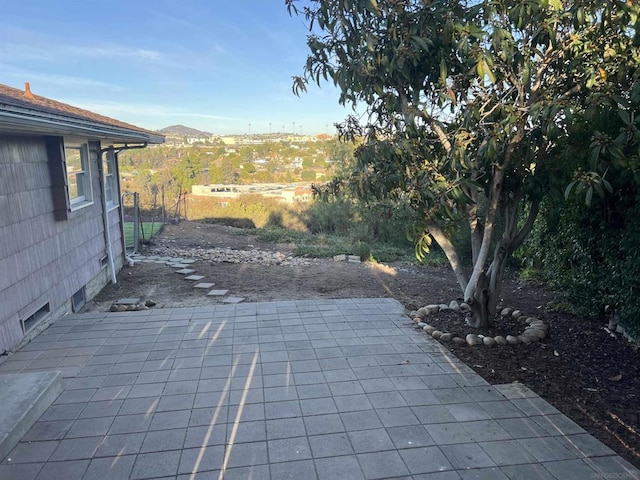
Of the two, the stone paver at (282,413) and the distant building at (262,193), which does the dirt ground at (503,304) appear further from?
the distant building at (262,193)

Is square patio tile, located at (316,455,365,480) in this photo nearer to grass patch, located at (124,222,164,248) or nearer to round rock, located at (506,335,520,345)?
round rock, located at (506,335,520,345)

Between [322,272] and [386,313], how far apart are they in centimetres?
307

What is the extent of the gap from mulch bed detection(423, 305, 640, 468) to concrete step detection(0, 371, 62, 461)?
357 centimetres

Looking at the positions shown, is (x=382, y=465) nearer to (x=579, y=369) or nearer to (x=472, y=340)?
(x=472, y=340)

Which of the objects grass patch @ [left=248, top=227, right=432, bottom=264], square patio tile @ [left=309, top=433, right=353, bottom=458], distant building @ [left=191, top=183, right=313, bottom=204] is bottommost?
grass patch @ [left=248, top=227, right=432, bottom=264]

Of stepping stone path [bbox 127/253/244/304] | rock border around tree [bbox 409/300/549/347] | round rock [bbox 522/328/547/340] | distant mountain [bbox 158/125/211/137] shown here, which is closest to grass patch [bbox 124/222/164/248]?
stepping stone path [bbox 127/253/244/304]

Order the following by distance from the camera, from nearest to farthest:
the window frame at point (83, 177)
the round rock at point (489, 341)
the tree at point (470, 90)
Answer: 1. the tree at point (470, 90)
2. the round rock at point (489, 341)
3. the window frame at point (83, 177)

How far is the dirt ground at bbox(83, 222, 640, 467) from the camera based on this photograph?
3137 millimetres

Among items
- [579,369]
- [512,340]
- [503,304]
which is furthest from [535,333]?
[503,304]

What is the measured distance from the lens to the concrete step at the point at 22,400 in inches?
102

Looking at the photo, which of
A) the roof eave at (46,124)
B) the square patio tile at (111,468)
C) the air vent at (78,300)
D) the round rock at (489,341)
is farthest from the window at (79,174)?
the round rock at (489,341)

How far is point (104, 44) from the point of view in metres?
17.9

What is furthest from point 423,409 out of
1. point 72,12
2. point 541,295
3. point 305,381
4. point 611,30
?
point 72,12

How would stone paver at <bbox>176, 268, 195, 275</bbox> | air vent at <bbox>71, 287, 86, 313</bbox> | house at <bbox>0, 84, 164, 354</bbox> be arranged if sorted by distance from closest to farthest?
house at <bbox>0, 84, 164, 354</bbox> < air vent at <bbox>71, 287, 86, 313</bbox> < stone paver at <bbox>176, 268, 195, 275</bbox>
